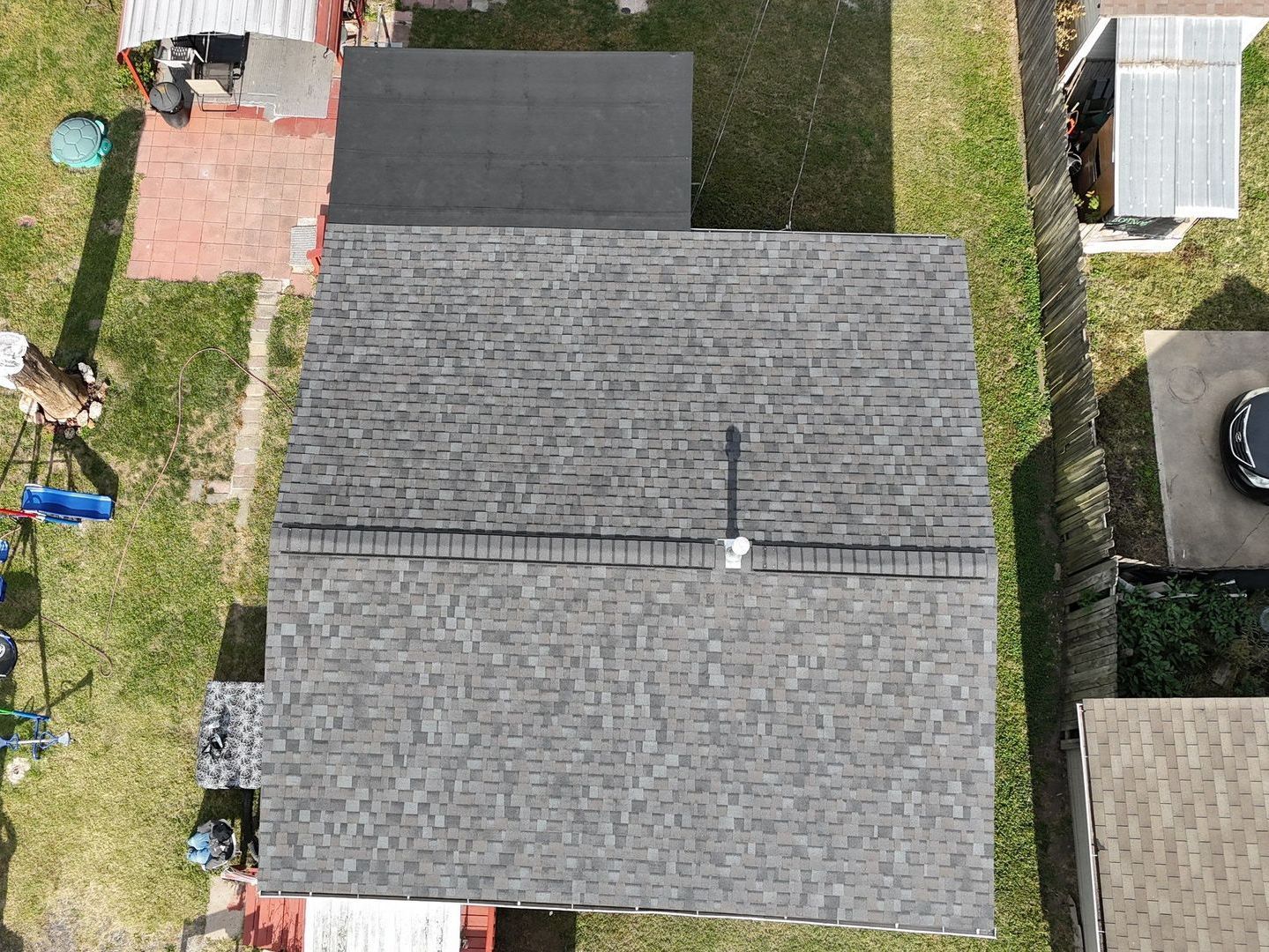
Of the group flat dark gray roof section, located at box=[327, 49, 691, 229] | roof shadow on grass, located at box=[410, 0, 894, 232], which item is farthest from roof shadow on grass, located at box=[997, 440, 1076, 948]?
flat dark gray roof section, located at box=[327, 49, 691, 229]

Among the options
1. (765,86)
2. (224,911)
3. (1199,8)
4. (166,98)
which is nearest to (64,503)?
(224,911)

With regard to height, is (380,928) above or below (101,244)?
below

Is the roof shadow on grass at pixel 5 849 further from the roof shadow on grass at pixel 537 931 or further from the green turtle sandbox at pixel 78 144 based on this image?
the green turtle sandbox at pixel 78 144

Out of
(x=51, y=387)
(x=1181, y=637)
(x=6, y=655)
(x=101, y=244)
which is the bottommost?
(x=6, y=655)

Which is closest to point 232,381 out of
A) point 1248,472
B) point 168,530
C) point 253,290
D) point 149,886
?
point 253,290

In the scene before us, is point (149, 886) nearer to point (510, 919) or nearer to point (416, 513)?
point (510, 919)

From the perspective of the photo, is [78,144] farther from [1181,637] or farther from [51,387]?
[1181,637]

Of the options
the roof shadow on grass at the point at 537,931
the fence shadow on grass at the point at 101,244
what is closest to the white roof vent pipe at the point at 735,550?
the roof shadow on grass at the point at 537,931
